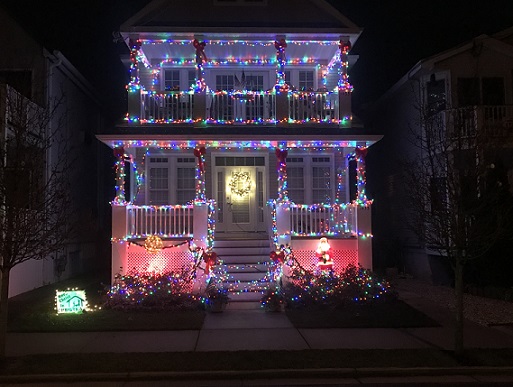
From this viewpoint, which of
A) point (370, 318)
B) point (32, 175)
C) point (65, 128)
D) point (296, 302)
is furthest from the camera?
point (65, 128)

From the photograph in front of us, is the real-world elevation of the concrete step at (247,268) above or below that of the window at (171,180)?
below

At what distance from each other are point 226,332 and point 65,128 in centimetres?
1126

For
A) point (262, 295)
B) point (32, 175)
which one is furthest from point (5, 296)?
point (262, 295)

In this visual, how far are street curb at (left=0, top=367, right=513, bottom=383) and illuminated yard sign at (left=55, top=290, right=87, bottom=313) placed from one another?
4.32 m

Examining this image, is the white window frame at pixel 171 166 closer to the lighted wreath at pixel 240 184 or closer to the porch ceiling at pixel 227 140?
the lighted wreath at pixel 240 184

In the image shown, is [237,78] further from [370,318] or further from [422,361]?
[422,361]

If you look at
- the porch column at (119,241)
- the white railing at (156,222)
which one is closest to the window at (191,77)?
the white railing at (156,222)

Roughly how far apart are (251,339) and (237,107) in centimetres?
824

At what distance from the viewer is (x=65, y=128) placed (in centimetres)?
1805

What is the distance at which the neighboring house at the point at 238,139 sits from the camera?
14.3 metres

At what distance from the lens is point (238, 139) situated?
1441 cm

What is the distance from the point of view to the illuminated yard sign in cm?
1166

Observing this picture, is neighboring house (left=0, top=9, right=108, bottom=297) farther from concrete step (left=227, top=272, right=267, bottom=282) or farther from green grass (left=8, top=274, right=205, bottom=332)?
concrete step (left=227, top=272, right=267, bottom=282)

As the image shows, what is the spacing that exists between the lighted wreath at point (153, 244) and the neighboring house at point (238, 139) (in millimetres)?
30
